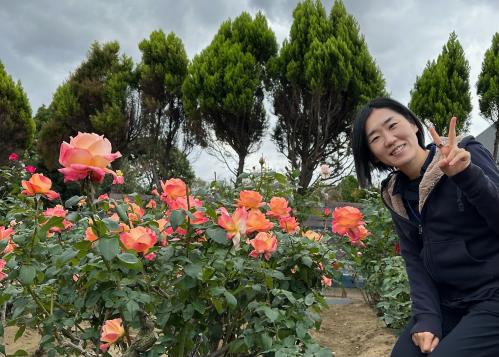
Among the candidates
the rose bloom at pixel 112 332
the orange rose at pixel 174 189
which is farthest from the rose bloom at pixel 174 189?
→ the rose bloom at pixel 112 332

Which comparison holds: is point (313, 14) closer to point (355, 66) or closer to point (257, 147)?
point (355, 66)

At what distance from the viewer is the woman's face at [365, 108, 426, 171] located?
1.42 metres

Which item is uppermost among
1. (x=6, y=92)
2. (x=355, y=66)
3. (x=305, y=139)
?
(x=6, y=92)

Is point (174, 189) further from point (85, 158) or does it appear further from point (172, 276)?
point (85, 158)

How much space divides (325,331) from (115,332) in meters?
2.53

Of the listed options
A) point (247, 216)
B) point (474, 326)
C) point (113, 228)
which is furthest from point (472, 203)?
point (113, 228)

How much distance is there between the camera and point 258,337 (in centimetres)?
122

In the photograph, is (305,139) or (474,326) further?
(305,139)

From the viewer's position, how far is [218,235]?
1161 mm

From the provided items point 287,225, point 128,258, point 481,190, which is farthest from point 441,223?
point 128,258

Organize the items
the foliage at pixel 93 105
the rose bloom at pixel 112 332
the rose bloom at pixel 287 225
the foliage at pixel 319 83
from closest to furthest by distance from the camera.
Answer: the rose bloom at pixel 112 332 < the rose bloom at pixel 287 225 < the foliage at pixel 319 83 < the foliage at pixel 93 105

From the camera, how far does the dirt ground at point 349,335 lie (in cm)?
291

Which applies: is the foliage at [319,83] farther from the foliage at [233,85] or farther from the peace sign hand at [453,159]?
the peace sign hand at [453,159]

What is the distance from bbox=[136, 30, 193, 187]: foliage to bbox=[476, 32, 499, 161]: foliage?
6.70 m
